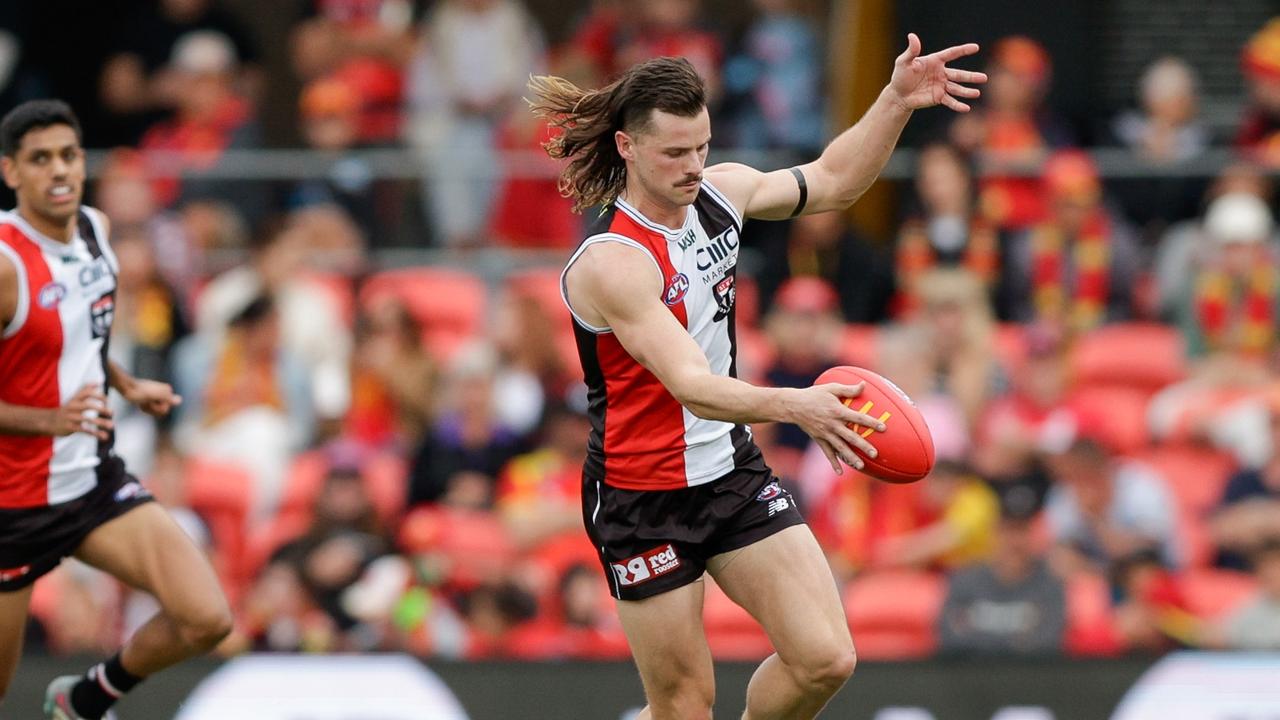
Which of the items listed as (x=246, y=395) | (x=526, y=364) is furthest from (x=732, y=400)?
(x=246, y=395)

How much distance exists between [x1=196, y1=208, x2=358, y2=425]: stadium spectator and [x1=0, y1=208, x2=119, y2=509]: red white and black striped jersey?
4.35 meters

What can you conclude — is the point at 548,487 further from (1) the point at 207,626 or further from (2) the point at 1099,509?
(1) the point at 207,626

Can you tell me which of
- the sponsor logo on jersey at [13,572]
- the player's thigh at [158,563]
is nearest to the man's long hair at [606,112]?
the player's thigh at [158,563]

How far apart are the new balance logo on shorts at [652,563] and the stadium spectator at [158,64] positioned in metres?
8.26

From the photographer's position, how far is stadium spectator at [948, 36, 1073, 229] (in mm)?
12156

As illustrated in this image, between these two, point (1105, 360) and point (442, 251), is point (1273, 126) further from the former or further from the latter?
point (442, 251)

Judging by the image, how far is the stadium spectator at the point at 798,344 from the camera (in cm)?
1119

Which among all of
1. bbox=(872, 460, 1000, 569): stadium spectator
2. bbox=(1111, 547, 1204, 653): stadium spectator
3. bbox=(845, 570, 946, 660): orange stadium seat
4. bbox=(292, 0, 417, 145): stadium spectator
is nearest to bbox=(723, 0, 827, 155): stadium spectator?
bbox=(292, 0, 417, 145): stadium spectator

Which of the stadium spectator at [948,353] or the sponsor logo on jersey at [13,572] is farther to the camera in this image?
the stadium spectator at [948,353]

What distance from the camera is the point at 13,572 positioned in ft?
24.1

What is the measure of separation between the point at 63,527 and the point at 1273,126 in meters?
8.19

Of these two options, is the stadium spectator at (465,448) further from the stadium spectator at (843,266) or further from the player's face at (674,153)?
the player's face at (674,153)

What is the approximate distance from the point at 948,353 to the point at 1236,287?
1.79 meters

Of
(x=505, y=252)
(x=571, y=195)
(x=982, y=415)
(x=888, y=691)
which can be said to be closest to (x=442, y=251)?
(x=505, y=252)
